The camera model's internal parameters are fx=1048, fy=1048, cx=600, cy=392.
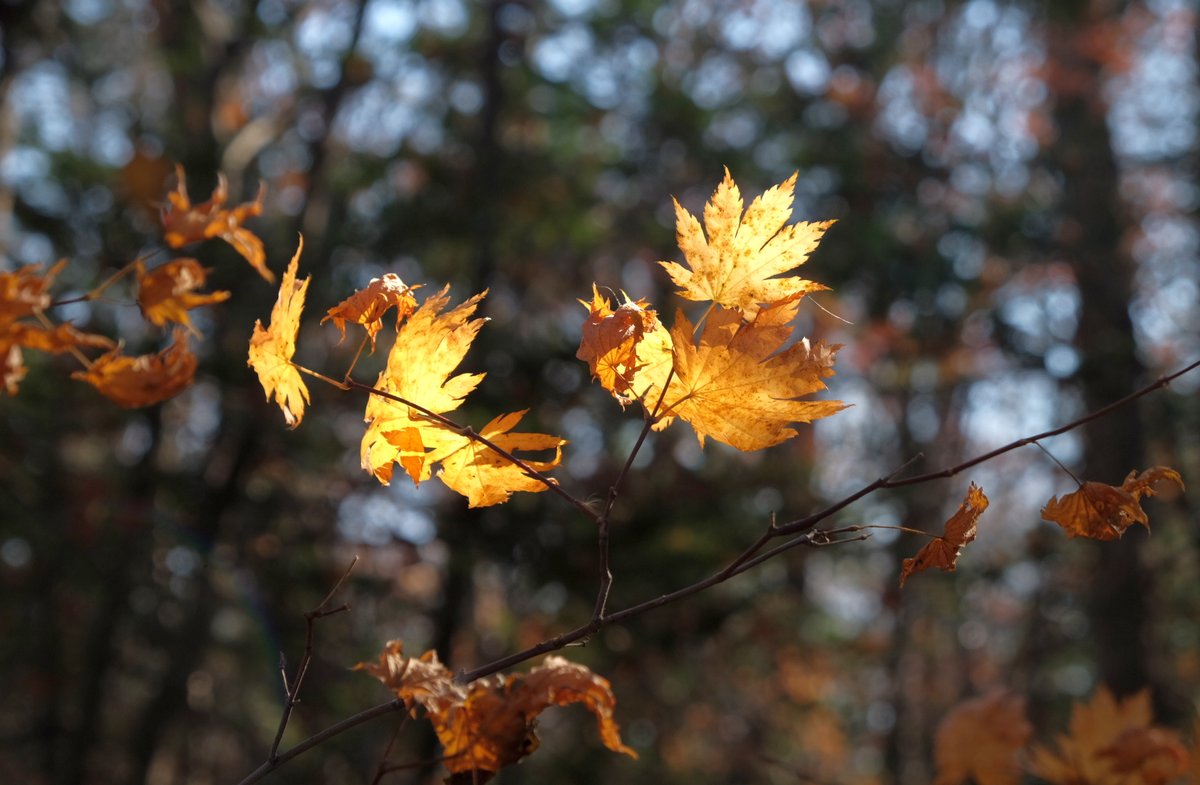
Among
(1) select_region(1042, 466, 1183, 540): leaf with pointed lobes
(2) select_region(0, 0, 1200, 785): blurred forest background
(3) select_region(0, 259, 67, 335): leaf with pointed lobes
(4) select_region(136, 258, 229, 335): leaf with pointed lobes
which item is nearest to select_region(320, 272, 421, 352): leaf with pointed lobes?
(4) select_region(136, 258, 229, 335): leaf with pointed lobes

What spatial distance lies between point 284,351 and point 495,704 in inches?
17.0

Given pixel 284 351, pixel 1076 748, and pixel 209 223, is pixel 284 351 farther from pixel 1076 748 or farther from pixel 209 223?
pixel 1076 748

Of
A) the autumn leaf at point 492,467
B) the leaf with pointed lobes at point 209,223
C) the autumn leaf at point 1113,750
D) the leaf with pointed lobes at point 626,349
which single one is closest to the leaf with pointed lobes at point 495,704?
the autumn leaf at point 492,467

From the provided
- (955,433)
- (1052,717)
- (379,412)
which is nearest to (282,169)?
(955,433)

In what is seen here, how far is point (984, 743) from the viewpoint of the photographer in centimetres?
190

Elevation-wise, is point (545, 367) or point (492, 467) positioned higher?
point (492, 467)

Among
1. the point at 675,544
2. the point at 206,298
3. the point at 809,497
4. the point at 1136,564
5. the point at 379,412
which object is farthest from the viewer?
the point at 1136,564

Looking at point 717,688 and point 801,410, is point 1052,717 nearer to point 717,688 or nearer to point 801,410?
point 717,688

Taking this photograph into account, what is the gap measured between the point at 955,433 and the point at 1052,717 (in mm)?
3559

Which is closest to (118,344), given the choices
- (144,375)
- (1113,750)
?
(144,375)

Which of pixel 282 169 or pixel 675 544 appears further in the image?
pixel 282 169

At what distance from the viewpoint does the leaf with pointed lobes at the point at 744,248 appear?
1090 millimetres

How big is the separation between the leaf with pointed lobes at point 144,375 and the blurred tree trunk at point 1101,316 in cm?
562

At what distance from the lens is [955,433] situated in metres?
11.9
